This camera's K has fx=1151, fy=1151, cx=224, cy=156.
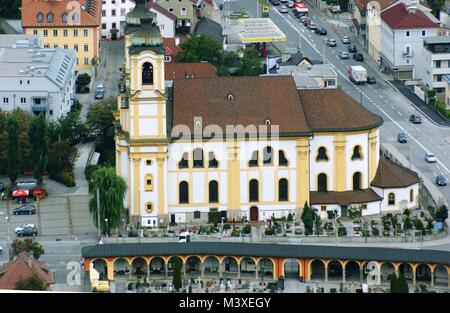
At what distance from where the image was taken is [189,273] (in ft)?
184

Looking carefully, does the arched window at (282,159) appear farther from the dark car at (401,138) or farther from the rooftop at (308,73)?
the dark car at (401,138)

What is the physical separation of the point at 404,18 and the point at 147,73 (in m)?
49.7

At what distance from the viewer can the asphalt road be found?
84.3 meters

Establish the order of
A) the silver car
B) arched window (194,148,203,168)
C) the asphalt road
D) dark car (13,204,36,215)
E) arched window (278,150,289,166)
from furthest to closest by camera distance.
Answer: the silver car
the asphalt road
dark car (13,204,36,215)
arched window (278,150,289,166)
arched window (194,148,203,168)

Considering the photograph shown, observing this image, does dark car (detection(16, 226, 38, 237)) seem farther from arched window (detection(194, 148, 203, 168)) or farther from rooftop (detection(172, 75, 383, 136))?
rooftop (detection(172, 75, 383, 136))

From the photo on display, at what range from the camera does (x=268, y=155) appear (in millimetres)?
68062

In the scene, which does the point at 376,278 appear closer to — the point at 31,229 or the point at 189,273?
the point at 189,273

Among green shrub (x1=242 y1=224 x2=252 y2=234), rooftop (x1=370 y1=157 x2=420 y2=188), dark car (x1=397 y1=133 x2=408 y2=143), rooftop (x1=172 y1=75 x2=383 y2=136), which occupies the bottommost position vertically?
green shrub (x1=242 y1=224 x2=252 y2=234)

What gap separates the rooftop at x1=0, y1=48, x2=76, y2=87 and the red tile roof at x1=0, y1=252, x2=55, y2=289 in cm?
3978

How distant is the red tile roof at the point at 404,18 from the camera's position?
108 meters

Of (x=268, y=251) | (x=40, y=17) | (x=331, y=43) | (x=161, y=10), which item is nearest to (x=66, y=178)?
(x=268, y=251)

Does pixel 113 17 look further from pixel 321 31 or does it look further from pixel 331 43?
pixel 331 43

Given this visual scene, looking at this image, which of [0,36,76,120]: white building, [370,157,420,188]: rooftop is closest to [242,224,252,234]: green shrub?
[370,157,420,188]: rooftop

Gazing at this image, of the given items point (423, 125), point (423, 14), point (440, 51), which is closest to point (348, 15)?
point (423, 14)
